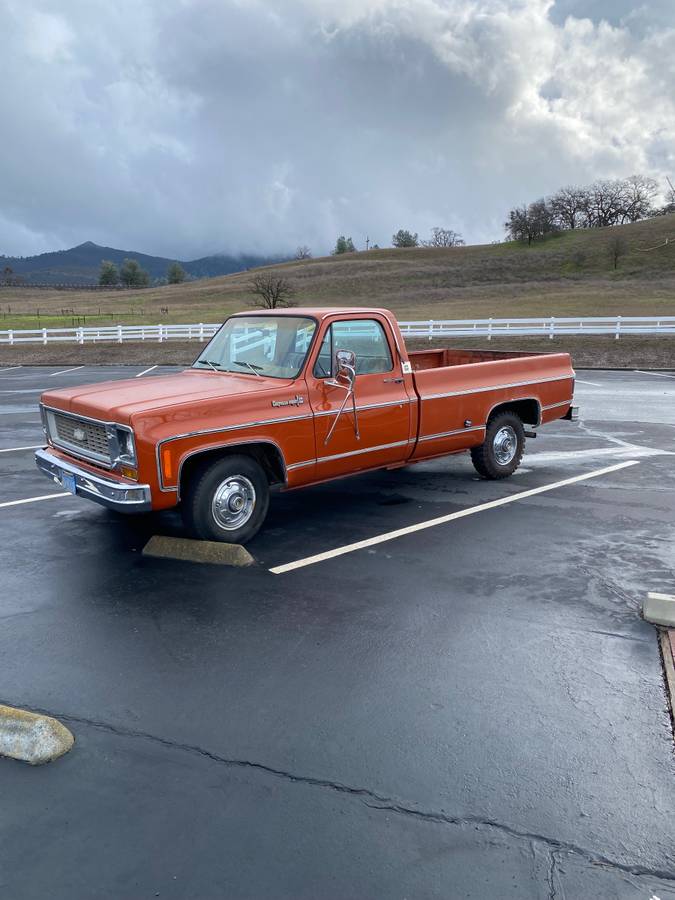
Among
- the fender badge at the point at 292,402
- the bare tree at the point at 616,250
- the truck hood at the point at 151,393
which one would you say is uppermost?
the bare tree at the point at 616,250

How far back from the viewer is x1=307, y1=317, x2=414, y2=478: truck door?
6.16m

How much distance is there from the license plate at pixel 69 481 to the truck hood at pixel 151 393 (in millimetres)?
516

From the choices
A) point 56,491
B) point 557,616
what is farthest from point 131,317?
point 557,616

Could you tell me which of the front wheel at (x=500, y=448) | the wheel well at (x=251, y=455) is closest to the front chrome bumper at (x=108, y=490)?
the wheel well at (x=251, y=455)

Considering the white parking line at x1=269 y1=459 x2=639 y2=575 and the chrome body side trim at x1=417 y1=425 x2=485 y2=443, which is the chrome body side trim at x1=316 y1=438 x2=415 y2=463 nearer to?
the chrome body side trim at x1=417 y1=425 x2=485 y2=443

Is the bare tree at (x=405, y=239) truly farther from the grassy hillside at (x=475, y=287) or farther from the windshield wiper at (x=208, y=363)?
the windshield wiper at (x=208, y=363)

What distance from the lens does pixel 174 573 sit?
212 inches

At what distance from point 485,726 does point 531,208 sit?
111m

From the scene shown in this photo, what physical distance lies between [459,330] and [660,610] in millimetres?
25074

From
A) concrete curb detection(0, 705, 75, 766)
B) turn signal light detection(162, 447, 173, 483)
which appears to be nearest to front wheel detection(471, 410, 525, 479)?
turn signal light detection(162, 447, 173, 483)

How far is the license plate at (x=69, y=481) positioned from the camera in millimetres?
5738

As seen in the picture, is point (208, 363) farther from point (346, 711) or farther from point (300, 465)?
point (346, 711)

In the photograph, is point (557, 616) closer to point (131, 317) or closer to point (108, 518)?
point (108, 518)

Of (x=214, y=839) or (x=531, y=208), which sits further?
(x=531, y=208)
